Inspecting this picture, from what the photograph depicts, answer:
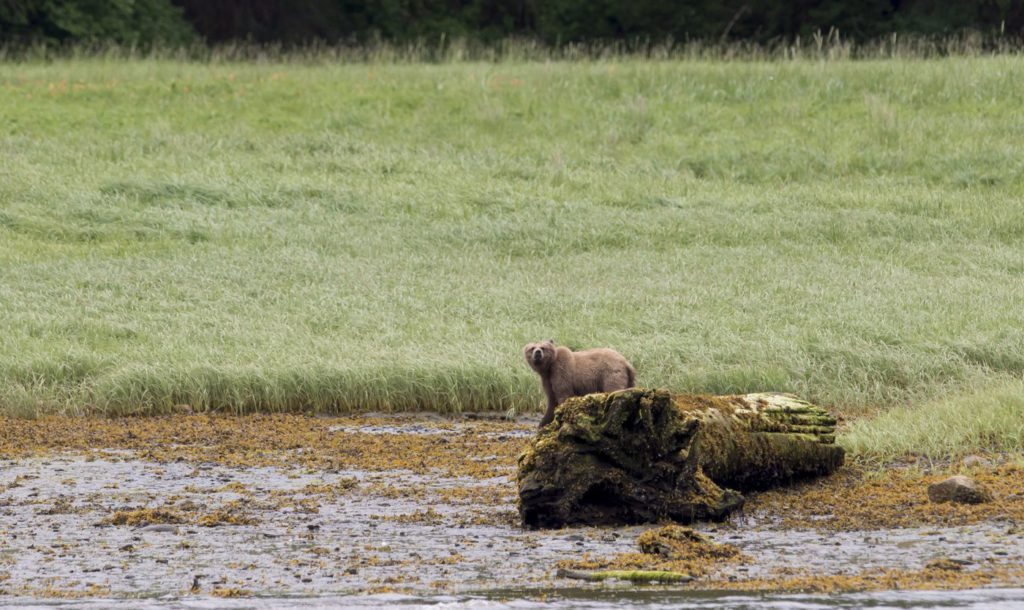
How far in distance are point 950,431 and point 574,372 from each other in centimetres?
264

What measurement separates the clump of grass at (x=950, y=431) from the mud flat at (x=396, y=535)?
47 cm

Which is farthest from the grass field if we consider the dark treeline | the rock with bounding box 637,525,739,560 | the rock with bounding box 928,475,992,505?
the dark treeline

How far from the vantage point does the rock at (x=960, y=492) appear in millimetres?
8398

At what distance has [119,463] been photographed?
10484mm

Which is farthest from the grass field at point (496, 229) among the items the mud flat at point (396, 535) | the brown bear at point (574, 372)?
the mud flat at point (396, 535)

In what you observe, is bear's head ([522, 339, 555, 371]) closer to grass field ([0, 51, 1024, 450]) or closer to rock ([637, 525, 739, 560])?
grass field ([0, 51, 1024, 450])

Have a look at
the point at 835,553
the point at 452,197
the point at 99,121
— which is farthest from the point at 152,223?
the point at 835,553

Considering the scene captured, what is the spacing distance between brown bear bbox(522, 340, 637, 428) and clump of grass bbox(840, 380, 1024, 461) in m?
1.70

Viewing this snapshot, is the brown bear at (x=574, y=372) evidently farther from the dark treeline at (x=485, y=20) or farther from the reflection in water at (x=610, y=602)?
the dark treeline at (x=485, y=20)

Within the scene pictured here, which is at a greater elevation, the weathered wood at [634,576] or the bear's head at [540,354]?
the bear's head at [540,354]

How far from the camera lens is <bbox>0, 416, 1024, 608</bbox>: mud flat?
695 centimetres

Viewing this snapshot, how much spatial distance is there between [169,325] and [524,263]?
472 centimetres

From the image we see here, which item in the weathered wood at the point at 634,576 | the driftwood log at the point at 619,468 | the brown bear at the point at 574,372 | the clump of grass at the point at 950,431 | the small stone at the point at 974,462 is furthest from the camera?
the brown bear at the point at 574,372

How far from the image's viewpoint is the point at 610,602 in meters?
6.73
